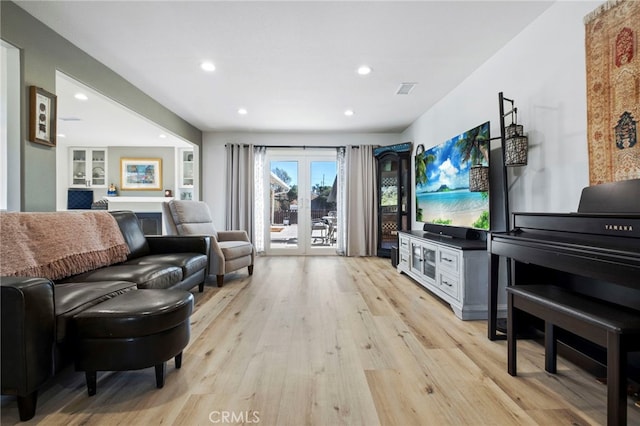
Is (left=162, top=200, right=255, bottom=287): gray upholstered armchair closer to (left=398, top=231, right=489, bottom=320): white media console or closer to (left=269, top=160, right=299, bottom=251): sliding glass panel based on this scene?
(left=269, top=160, right=299, bottom=251): sliding glass panel

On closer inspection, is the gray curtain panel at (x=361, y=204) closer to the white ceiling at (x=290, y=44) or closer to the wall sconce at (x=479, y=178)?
the white ceiling at (x=290, y=44)

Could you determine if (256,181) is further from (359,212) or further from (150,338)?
(150,338)

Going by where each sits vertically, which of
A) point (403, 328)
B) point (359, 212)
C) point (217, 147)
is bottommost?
point (403, 328)

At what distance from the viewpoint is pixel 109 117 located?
180 inches

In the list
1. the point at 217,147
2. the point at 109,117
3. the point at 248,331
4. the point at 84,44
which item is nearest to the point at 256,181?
the point at 217,147

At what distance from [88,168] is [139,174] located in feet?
3.76

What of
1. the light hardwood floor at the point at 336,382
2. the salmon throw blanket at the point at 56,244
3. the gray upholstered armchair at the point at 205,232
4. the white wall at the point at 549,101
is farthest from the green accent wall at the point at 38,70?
the white wall at the point at 549,101

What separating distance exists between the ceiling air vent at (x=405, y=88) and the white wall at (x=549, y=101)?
2.71 ft

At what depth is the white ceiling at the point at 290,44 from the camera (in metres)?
2.08

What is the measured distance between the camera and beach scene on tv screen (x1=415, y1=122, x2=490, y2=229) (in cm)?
256

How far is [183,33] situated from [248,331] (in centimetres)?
242

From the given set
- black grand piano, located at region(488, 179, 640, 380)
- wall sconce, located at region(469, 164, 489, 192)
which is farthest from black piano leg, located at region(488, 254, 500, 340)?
wall sconce, located at region(469, 164, 489, 192)

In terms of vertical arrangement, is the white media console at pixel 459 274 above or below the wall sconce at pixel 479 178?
below

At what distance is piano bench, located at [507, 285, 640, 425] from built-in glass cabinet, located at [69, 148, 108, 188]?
776 centimetres
